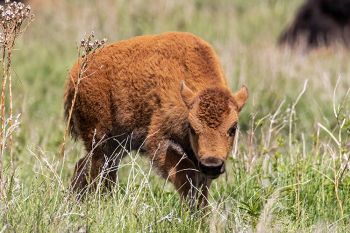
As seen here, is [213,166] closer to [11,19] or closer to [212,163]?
[212,163]

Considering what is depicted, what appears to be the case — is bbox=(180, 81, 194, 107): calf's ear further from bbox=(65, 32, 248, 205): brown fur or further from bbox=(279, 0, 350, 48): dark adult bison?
bbox=(279, 0, 350, 48): dark adult bison

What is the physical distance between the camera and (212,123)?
6.80m

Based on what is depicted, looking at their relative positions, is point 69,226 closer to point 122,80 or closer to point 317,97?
point 122,80

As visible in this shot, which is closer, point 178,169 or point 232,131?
point 232,131

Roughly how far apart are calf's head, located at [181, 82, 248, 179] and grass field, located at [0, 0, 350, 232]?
37cm

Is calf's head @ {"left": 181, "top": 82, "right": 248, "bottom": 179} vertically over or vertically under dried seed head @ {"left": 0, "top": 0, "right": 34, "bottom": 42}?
under

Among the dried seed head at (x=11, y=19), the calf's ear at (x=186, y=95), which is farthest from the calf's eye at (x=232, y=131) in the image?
the dried seed head at (x=11, y=19)

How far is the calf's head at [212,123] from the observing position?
6625 mm

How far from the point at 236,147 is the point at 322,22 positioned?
13224mm

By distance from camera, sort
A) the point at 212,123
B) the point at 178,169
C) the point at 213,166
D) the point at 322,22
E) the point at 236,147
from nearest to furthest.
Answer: the point at 213,166
the point at 212,123
the point at 178,169
the point at 236,147
the point at 322,22

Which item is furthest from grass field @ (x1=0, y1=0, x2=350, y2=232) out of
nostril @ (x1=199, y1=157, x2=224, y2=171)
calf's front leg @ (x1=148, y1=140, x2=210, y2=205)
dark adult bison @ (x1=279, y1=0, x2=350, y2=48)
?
dark adult bison @ (x1=279, y1=0, x2=350, y2=48)

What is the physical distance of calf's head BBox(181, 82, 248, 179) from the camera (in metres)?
6.62

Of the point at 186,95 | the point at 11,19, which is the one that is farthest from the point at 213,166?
the point at 11,19

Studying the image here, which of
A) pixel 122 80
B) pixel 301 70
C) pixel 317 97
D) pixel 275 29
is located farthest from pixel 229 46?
pixel 122 80
